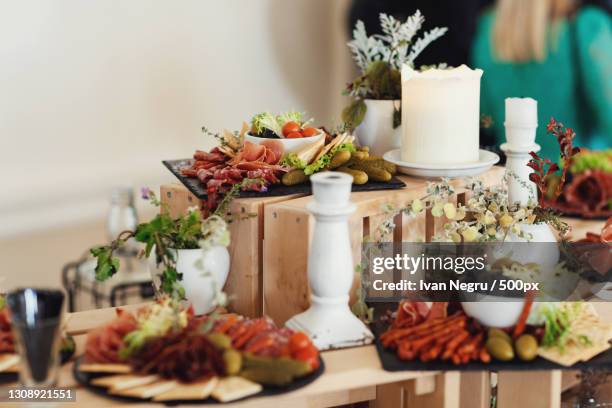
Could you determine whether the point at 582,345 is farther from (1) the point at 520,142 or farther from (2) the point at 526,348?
(1) the point at 520,142

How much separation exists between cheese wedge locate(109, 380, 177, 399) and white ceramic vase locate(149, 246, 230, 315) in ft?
0.91

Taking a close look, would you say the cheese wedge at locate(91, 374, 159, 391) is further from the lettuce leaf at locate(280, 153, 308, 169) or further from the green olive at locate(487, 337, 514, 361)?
the lettuce leaf at locate(280, 153, 308, 169)

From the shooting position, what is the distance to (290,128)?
1673mm

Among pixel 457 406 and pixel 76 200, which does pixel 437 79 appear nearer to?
A: pixel 457 406

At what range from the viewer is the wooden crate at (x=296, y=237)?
144 cm

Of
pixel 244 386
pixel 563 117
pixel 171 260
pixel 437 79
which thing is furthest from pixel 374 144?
pixel 563 117

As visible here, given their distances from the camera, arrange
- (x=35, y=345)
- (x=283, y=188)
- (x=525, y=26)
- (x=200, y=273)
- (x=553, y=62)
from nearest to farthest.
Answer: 1. (x=35, y=345)
2. (x=200, y=273)
3. (x=283, y=188)
4. (x=553, y=62)
5. (x=525, y=26)

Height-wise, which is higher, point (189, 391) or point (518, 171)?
point (518, 171)

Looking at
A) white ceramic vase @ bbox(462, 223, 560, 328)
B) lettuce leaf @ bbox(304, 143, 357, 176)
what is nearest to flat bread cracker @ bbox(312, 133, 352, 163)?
lettuce leaf @ bbox(304, 143, 357, 176)

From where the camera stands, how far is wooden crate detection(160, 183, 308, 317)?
150 centimetres

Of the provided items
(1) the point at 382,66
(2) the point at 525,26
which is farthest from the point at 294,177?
(2) the point at 525,26

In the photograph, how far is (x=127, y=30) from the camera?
10.1 ft

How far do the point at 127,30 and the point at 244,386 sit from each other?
218 cm

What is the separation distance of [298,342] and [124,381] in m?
0.23
